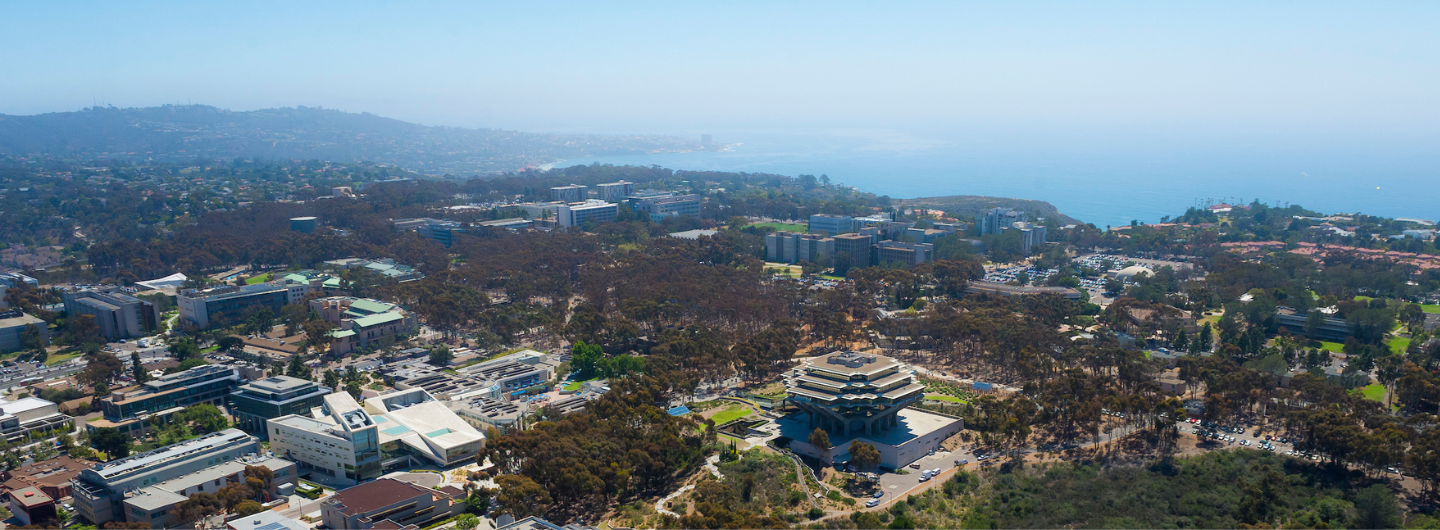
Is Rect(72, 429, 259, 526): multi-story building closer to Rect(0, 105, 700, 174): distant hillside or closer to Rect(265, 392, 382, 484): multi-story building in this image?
Rect(265, 392, 382, 484): multi-story building

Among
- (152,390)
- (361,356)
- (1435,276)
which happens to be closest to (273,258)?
(361,356)

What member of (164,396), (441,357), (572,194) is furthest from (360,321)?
(572,194)

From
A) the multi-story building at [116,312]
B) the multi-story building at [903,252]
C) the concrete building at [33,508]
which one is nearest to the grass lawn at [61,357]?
the multi-story building at [116,312]

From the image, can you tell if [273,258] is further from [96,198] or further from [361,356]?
[96,198]

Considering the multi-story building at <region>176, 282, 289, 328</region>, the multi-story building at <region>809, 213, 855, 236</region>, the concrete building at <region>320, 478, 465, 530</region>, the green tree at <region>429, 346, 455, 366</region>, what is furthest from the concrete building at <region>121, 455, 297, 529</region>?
the multi-story building at <region>809, 213, 855, 236</region>

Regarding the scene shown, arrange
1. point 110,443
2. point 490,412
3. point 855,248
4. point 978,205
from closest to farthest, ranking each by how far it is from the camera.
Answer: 1. point 110,443
2. point 490,412
3. point 855,248
4. point 978,205

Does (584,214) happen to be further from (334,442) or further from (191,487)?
(191,487)
